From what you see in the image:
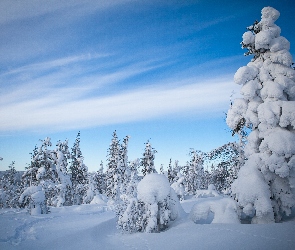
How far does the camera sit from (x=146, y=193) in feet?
32.6

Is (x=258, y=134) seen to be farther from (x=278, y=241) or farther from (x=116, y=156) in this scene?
(x=116, y=156)

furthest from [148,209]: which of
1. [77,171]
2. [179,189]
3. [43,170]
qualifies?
[77,171]

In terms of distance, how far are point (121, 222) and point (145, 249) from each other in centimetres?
306

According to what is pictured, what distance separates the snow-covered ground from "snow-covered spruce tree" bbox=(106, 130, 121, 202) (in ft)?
67.1

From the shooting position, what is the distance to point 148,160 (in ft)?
98.6

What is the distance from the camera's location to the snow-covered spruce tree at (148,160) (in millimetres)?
29844

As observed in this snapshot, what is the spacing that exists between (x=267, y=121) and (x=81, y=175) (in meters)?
30.9

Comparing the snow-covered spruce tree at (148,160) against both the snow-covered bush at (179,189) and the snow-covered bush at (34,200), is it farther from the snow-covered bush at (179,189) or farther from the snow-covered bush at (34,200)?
the snow-covered bush at (34,200)

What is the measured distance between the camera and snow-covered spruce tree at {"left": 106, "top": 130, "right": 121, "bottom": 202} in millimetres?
32188

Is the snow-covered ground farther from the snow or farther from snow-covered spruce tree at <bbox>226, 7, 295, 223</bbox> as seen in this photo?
the snow

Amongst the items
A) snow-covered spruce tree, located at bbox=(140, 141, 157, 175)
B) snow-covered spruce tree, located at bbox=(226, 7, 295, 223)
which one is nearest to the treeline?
snow-covered spruce tree, located at bbox=(140, 141, 157, 175)

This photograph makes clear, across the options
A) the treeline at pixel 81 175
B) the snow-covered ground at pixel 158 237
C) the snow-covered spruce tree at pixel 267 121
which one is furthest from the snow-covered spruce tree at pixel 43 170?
the snow-covered spruce tree at pixel 267 121

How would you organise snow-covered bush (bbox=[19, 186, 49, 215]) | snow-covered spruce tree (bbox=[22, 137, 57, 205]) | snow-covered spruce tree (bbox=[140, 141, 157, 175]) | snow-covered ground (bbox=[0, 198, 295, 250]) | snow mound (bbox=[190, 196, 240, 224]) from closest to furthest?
snow-covered ground (bbox=[0, 198, 295, 250]), snow mound (bbox=[190, 196, 240, 224]), snow-covered bush (bbox=[19, 186, 49, 215]), snow-covered spruce tree (bbox=[22, 137, 57, 205]), snow-covered spruce tree (bbox=[140, 141, 157, 175])

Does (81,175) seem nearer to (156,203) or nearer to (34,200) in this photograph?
(34,200)
